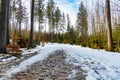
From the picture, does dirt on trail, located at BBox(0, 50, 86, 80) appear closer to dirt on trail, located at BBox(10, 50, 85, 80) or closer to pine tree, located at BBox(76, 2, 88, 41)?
dirt on trail, located at BBox(10, 50, 85, 80)

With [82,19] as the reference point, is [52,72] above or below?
below

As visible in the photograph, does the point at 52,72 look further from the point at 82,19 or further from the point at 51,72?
the point at 82,19

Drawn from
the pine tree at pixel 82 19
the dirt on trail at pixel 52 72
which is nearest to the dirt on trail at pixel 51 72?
the dirt on trail at pixel 52 72

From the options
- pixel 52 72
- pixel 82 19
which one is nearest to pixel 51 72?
pixel 52 72

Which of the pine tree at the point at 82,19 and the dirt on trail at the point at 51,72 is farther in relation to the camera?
the pine tree at the point at 82,19

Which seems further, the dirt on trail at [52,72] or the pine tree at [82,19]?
the pine tree at [82,19]

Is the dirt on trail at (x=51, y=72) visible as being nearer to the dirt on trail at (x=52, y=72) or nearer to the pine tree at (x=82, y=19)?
the dirt on trail at (x=52, y=72)

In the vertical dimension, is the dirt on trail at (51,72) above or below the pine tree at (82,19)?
below

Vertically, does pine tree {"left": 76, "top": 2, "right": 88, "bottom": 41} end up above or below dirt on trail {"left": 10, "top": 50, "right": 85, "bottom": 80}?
above

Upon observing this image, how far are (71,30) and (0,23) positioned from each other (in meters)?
49.1

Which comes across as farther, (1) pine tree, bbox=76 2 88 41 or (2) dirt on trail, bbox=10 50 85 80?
(1) pine tree, bbox=76 2 88 41

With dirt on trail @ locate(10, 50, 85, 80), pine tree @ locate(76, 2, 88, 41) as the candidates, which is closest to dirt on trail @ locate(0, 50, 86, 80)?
dirt on trail @ locate(10, 50, 85, 80)

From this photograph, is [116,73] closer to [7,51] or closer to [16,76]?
[16,76]

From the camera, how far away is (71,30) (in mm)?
61219
